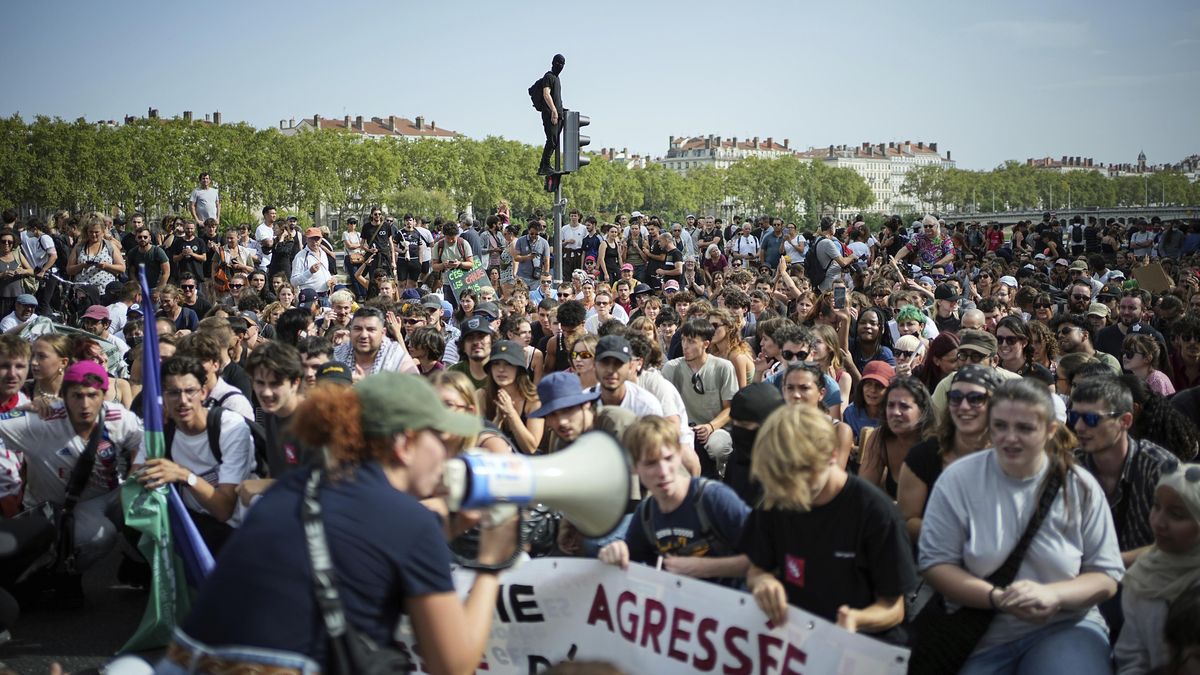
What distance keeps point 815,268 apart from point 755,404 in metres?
11.4

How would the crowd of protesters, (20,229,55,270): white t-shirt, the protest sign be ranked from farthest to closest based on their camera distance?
(20,229,55,270): white t-shirt, the protest sign, the crowd of protesters

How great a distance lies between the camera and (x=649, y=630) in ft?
13.9

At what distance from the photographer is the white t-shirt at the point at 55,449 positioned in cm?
638

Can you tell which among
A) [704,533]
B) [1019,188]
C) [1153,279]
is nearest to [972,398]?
[704,533]

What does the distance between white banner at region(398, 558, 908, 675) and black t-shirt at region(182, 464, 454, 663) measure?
1.34 m

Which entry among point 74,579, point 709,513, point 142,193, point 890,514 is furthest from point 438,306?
point 142,193

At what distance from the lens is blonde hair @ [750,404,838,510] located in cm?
370

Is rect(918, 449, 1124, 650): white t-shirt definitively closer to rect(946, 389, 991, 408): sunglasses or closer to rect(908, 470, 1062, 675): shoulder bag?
rect(908, 470, 1062, 675): shoulder bag

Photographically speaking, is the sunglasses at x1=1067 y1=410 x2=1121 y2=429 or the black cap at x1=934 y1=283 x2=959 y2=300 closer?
the sunglasses at x1=1067 y1=410 x2=1121 y2=429

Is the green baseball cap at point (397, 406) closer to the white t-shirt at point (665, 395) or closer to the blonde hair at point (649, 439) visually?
the blonde hair at point (649, 439)

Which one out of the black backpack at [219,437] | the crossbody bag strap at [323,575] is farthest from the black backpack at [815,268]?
the crossbody bag strap at [323,575]

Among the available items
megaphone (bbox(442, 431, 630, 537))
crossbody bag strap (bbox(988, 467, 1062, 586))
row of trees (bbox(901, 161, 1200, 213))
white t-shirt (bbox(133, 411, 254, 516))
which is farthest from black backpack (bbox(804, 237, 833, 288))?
row of trees (bbox(901, 161, 1200, 213))

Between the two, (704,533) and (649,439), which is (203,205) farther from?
(704,533)

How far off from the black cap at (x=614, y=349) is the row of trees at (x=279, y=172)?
172 ft
